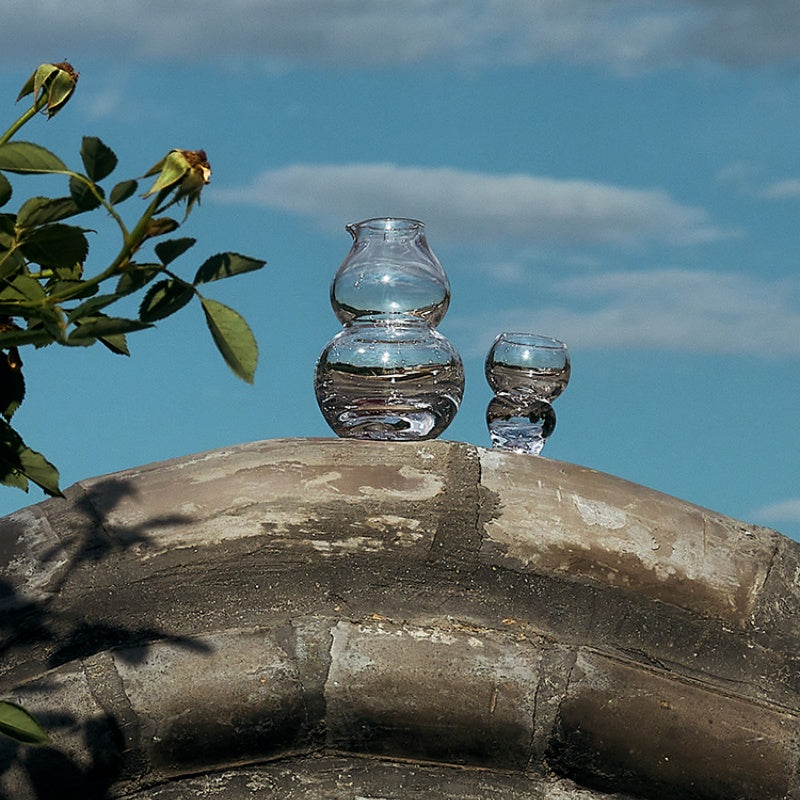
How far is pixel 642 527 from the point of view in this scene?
1956mm

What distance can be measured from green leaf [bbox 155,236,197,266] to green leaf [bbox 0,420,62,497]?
1.07 feet

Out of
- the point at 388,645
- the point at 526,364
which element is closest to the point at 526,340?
the point at 526,364

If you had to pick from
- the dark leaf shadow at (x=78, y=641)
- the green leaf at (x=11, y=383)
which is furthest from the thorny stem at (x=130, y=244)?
the dark leaf shadow at (x=78, y=641)

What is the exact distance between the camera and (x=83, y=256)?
1.28m

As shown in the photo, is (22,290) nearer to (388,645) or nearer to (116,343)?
(116,343)

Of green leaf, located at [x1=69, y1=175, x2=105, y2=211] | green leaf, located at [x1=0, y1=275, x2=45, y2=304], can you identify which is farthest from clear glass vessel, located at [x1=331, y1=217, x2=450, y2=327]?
green leaf, located at [x1=69, y1=175, x2=105, y2=211]

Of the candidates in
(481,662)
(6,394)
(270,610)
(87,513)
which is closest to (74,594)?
(87,513)

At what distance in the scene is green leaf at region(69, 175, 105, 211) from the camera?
115cm

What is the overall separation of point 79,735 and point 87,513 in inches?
15.0

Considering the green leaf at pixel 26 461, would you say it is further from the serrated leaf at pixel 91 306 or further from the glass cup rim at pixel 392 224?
the glass cup rim at pixel 392 224

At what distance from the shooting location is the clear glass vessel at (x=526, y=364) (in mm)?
2646

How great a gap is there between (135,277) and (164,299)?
34 millimetres

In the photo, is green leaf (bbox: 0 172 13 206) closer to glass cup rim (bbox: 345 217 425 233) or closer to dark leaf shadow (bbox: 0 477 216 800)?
dark leaf shadow (bbox: 0 477 216 800)

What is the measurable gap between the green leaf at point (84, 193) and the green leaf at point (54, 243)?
0.26 feet
